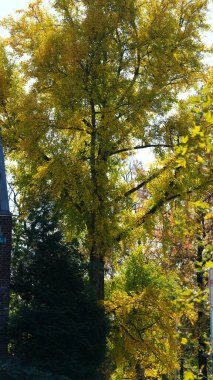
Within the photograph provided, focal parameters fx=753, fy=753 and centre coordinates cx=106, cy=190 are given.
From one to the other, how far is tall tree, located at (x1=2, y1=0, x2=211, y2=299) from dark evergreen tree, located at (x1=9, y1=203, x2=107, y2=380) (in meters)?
2.06

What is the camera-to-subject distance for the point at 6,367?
17.0 m

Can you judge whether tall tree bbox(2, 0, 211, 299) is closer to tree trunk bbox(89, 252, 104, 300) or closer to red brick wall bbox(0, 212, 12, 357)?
tree trunk bbox(89, 252, 104, 300)

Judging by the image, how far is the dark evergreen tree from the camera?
721 inches

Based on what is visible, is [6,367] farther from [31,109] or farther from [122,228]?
[31,109]

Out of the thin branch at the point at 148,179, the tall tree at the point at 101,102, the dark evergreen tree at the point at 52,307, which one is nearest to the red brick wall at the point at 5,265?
the dark evergreen tree at the point at 52,307

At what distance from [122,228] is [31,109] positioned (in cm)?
444

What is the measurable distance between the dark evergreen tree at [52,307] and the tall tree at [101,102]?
2.06m

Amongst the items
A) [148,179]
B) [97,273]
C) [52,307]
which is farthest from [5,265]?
[148,179]

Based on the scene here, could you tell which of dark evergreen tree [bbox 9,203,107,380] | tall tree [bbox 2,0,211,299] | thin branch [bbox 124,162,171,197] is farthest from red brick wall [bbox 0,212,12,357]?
thin branch [bbox 124,162,171,197]

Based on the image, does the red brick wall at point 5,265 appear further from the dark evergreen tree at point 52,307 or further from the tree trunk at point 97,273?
the tree trunk at point 97,273

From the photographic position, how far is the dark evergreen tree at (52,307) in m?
18.3

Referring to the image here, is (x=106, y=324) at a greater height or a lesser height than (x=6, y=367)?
greater

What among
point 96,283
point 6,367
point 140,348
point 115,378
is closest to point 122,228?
point 96,283

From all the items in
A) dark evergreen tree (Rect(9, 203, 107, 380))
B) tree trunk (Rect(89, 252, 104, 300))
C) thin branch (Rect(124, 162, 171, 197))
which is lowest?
dark evergreen tree (Rect(9, 203, 107, 380))
